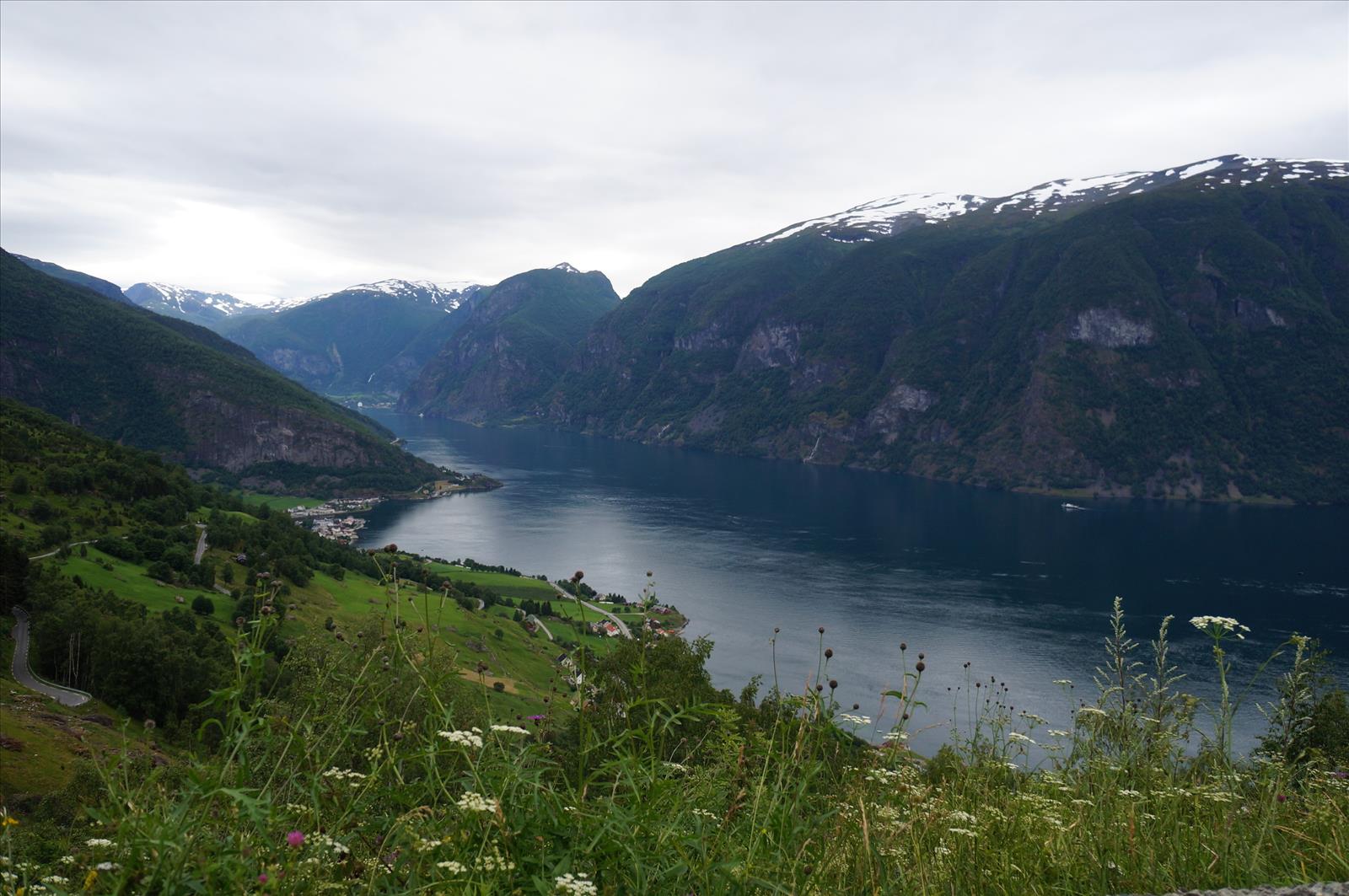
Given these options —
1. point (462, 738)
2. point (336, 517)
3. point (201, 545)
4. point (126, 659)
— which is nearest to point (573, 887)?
point (462, 738)

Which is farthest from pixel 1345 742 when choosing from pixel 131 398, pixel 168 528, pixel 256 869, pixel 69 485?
pixel 131 398

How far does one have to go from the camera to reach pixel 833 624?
70.5 meters

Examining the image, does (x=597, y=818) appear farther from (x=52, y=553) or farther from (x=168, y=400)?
(x=168, y=400)

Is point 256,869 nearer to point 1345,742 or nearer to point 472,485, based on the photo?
point 1345,742

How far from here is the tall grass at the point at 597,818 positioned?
2490mm

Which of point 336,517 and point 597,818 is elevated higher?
point 597,818

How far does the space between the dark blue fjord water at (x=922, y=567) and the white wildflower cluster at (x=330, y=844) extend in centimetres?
3299

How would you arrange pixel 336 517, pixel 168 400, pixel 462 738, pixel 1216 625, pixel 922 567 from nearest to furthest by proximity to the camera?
pixel 462 738 < pixel 1216 625 < pixel 922 567 < pixel 336 517 < pixel 168 400

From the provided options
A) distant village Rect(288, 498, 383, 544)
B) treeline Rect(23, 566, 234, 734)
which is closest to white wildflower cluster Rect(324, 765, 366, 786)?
treeline Rect(23, 566, 234, 734)

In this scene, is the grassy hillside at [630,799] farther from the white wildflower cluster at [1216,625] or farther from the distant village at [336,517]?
the distant village at [336,517]

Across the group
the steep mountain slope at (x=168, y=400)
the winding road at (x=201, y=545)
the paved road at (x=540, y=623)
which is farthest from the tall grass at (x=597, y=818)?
the steep mountain slope at (x=168, y=400)

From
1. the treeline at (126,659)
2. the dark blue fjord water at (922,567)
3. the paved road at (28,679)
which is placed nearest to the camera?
the paved road at (28,679)

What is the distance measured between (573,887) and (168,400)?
205579 mm

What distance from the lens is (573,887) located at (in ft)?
8.12
